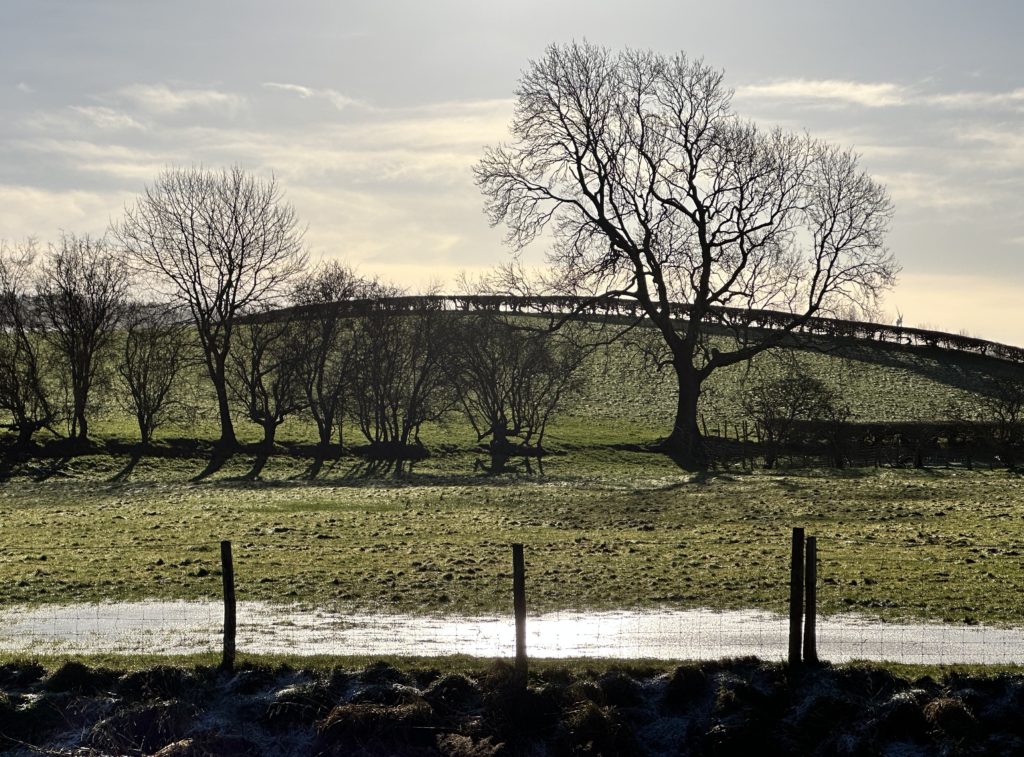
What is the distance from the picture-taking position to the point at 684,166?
55.8 meters

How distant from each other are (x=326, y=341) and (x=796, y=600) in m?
50.3

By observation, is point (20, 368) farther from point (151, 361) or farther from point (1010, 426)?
point (1010, 426)

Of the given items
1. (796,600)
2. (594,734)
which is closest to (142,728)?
(594,734)

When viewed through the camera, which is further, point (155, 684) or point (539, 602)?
point (539, 602)

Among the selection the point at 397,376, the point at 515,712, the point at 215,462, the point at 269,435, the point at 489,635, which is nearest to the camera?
the point at 515,712

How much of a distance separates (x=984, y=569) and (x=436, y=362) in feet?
138

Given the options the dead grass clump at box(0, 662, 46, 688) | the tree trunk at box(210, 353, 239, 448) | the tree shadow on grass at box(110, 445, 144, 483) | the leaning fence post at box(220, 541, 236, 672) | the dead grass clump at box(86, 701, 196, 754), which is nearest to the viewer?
the dead grass clump at box(86, 701, 196, 754)

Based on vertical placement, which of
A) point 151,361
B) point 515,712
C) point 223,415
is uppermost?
point 151,361

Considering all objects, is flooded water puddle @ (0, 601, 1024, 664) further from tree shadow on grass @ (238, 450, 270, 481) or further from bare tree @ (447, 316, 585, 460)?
bare tree @ (447, 316, 585, 460)

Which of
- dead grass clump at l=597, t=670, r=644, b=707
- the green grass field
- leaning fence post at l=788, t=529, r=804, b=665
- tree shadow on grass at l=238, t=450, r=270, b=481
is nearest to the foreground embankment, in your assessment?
dead grass clump at l=597, t=670, r=644, b=707

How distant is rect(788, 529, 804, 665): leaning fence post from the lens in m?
13.3

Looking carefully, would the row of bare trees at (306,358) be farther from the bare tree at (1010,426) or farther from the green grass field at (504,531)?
the bare tree at (1010,426)

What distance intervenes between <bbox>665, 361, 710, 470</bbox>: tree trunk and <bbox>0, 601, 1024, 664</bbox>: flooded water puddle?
39624mm

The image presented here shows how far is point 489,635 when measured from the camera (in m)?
16.7
